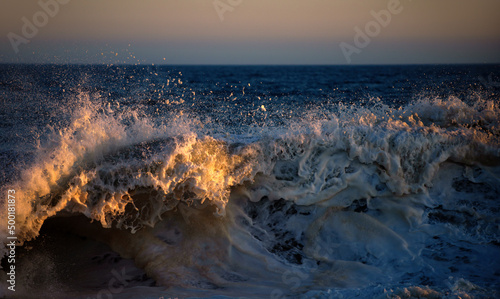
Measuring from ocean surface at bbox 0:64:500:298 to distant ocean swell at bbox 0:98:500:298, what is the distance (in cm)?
2

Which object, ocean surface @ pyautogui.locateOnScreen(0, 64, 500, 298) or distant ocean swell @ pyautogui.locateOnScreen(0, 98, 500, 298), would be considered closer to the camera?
ocean surface @ pyautogui.locateOnScreen(0, 64, 500, 298)

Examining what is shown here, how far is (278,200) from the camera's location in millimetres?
4312

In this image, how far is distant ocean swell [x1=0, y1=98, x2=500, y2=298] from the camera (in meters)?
3.51

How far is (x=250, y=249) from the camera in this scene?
3785 millimetres

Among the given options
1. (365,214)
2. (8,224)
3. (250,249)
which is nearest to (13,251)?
(8,224)

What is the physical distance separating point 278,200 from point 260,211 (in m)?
0.26

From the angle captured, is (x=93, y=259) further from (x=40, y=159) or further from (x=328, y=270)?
(x=328, y=270)

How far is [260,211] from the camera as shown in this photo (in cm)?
424

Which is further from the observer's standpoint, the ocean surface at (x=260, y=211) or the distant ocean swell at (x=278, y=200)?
the distant ocean swell at (x=278, y=200)

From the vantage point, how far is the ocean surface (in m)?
3.30

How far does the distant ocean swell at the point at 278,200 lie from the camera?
3508 mm

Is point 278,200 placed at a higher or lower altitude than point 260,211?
higher

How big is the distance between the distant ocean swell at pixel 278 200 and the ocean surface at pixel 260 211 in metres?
0.02

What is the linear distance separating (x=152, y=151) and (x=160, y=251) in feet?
3.79
